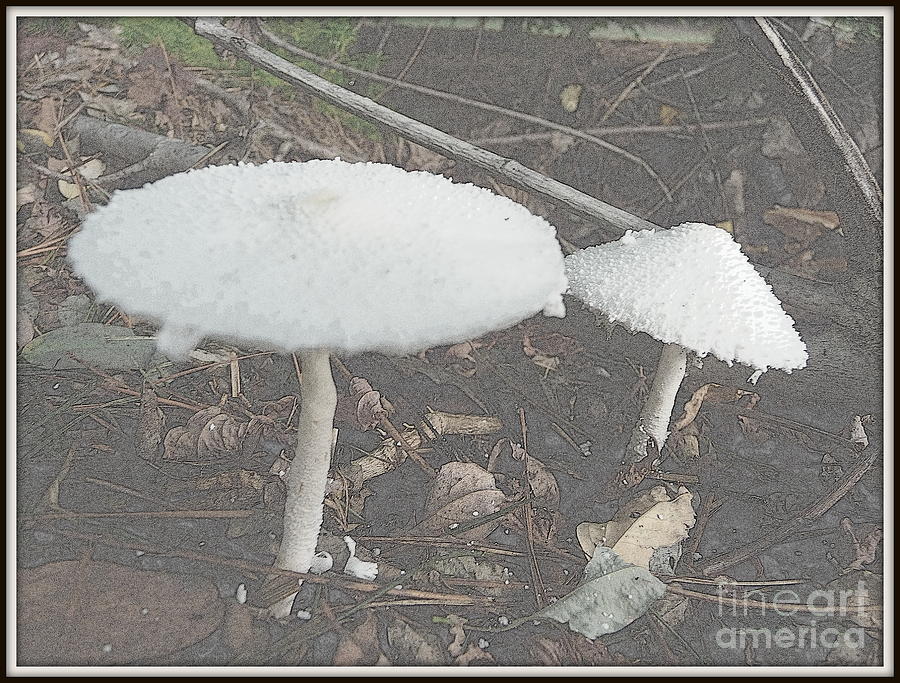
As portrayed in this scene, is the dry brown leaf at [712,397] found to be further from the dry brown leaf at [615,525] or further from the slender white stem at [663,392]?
the dry brown leaf at [615,525]

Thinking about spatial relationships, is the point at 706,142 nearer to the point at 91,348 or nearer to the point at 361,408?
the point at 361,408

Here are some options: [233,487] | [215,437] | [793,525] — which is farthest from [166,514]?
[793,525]

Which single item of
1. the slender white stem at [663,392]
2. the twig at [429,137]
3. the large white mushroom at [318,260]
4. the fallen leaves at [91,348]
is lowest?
the fallen leaves at [91,348]

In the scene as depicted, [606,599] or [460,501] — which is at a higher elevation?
[606,599]

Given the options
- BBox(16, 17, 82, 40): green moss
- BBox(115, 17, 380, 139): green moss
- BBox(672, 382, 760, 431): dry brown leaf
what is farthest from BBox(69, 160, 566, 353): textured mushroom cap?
BBox(16, 17, 82, 40): green moss

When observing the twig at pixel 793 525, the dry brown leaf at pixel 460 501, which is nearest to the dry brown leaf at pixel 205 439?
the dry brown leaf at pixel 460 501

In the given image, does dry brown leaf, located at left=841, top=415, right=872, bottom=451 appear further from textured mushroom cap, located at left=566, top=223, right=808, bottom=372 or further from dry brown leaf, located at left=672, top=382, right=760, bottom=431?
textured mushroom cap, located at left=566, top=223, right=808, bottom=372
